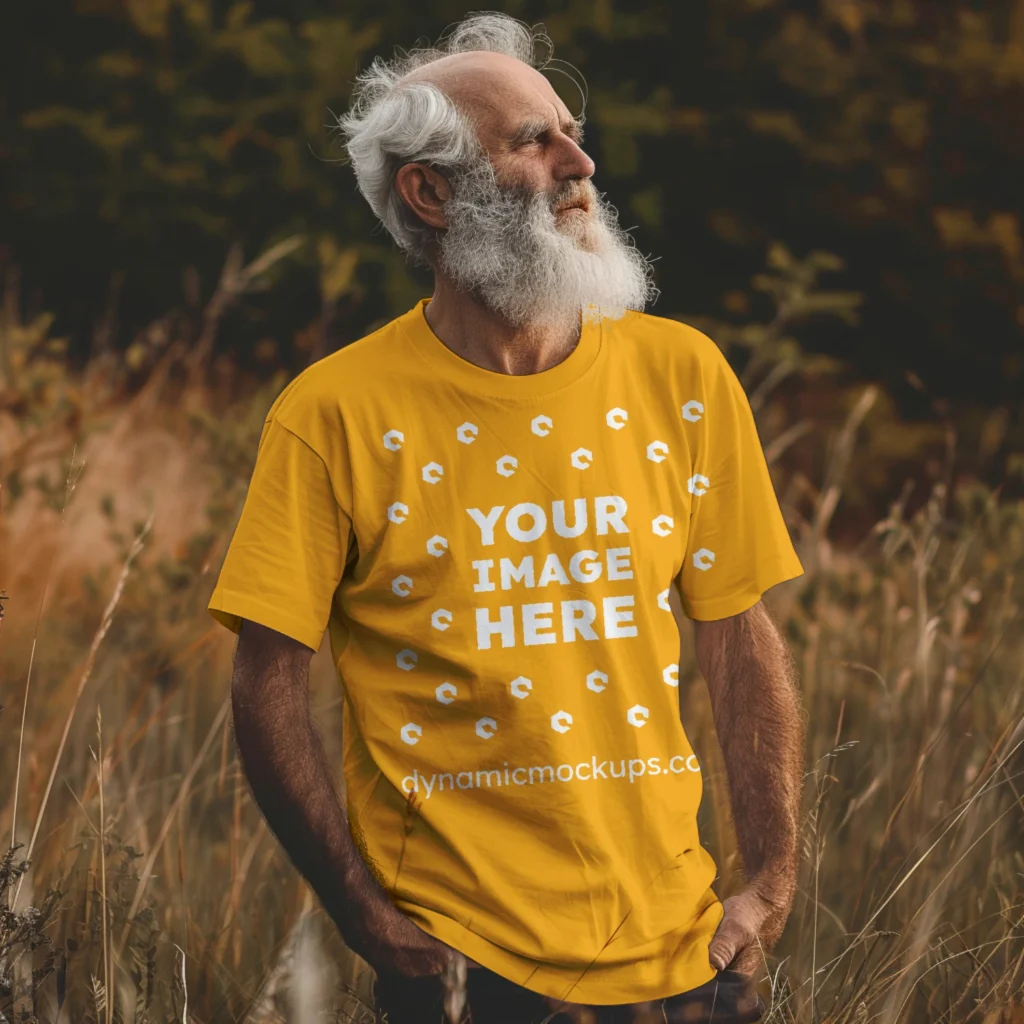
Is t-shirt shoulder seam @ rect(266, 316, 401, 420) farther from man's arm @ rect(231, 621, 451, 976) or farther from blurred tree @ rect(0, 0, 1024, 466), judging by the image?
blurred tree @ rect(0, 0, 1024, 466)

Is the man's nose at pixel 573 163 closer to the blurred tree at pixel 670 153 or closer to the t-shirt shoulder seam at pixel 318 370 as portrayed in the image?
the t-shirt shoulder seam at pixel 318 370

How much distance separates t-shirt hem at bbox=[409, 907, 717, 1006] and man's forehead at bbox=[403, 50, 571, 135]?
3.45 ft

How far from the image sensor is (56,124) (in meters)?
8.50

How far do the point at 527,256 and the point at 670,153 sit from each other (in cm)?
629

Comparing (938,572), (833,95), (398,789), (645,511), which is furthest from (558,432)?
(833,95)

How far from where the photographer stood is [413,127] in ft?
6.53

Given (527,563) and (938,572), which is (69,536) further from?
(527,563)

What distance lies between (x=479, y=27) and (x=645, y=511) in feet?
2.78

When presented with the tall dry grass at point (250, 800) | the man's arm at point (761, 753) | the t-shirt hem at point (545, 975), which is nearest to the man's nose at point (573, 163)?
the man's arm at point (761, 753)

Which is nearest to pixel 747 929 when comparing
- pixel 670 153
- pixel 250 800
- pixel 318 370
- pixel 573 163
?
pixel 318 370

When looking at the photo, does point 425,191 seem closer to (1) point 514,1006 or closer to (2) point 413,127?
(2) point 413,127

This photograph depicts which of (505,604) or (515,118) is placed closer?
(505,604)

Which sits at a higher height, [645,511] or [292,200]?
[292,200]

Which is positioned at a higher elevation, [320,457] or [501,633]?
[320,457]
